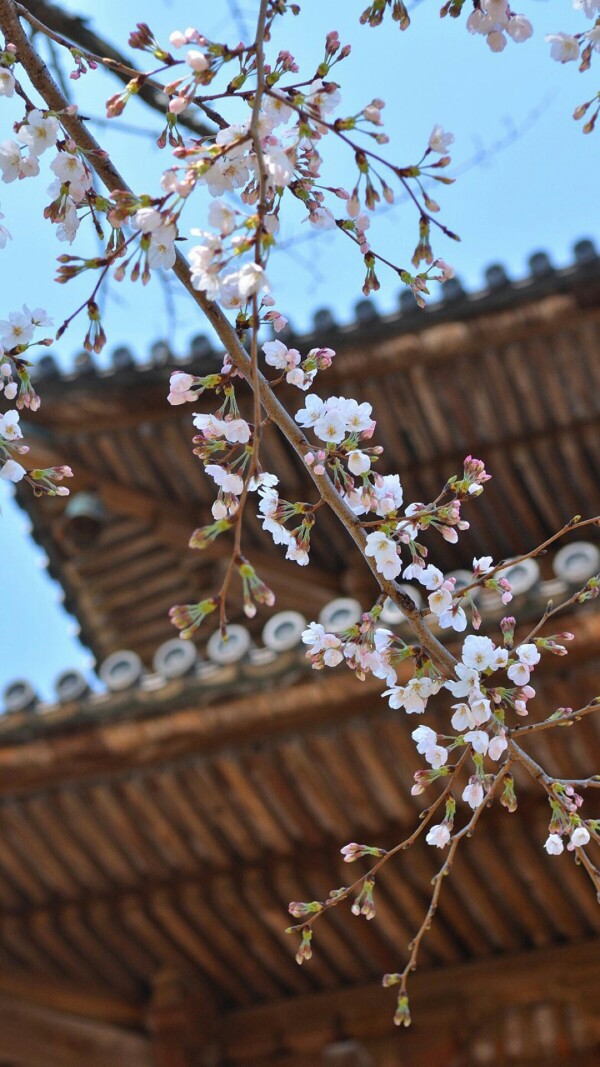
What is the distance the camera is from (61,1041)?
5215mm

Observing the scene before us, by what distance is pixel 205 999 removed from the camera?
17.6 feet

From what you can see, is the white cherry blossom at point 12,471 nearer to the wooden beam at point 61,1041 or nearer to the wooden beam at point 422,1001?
the wooden beam at point 422,1001

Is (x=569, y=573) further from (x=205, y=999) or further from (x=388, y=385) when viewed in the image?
(x=205, y=999)

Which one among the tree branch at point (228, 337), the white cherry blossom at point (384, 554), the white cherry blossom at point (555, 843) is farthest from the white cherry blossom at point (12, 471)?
the white cherry blossom at point (555, 843)

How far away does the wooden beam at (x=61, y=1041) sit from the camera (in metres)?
5.15

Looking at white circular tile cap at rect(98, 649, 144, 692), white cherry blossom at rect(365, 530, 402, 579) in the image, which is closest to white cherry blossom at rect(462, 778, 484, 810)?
white cherry blossom at rect(365, 530, 402, 579)

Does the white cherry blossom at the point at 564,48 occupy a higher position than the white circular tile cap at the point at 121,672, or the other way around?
the white cherry blossom at the point at 564,48

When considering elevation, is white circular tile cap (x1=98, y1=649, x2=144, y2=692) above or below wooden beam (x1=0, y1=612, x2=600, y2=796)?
above

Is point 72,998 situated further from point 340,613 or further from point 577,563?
point 577,563

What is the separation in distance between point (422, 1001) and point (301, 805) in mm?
1003

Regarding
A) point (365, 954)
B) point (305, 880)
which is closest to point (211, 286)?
point (305, 880)

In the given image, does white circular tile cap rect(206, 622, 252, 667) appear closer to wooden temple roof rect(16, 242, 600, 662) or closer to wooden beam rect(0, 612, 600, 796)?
wooden beam rect(0, 612, 600, 796)

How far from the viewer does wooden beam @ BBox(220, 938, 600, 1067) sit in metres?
4.95

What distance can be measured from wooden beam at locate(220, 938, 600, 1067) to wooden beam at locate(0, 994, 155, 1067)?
381mm
